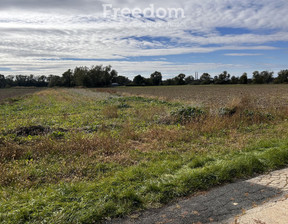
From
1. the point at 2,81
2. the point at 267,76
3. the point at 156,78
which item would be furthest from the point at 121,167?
the point at 2,81

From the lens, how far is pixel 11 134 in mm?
8070

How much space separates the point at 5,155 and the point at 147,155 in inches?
147

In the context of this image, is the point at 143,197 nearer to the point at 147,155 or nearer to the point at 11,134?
the point at 147,155

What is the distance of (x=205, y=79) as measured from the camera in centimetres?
10569

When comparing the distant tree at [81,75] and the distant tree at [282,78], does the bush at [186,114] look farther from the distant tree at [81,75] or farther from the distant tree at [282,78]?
the distant tree at [282,78]

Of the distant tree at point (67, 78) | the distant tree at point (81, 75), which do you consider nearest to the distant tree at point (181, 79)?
the distant tree at point (81, 75)

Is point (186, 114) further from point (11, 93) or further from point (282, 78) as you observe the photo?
point (282, 78)

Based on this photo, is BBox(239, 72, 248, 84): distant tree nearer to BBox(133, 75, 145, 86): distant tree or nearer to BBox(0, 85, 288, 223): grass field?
BBox(133, 75, 145, 86): distant tree

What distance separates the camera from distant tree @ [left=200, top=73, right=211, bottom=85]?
100312mm

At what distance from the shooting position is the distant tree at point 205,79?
329 feet

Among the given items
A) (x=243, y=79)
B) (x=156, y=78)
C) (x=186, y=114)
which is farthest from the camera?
(x=156, y=78)

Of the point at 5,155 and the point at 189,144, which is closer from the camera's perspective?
the point at 5,155

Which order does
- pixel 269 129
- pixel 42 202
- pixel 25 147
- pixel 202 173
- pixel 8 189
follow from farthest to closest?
pixel 269 129
pixel 25 147
pixel 202 173
pixel 8 189
pixel 42 202

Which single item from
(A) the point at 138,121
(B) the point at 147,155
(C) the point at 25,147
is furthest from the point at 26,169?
(A) the point at 138,121
